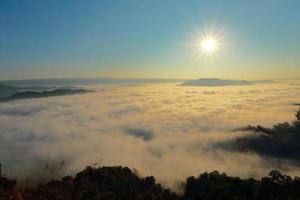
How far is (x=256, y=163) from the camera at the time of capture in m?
170

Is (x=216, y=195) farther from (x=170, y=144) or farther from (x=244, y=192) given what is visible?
(x=170, y=144)

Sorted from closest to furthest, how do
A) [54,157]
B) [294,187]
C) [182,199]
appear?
[294,187]
[182,199]
[54,157]

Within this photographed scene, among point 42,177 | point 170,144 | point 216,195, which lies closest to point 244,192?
point 216,195

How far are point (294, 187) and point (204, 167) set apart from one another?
83991 millimetres

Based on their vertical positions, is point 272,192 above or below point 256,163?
above

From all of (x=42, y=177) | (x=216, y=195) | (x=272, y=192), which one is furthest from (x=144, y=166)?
Answer: (x=272, y=192)

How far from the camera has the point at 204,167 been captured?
499 feet

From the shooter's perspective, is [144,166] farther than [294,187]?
Yes

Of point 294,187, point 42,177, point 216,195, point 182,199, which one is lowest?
point 42,177

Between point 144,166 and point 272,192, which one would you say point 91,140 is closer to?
point 144,166

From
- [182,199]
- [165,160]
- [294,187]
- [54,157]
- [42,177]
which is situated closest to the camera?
[294,187]

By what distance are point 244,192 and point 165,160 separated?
88.9 m

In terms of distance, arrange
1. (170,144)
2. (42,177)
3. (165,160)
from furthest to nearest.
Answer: (170,144)
(165,160)
(42,177)

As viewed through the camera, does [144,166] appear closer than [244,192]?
No
